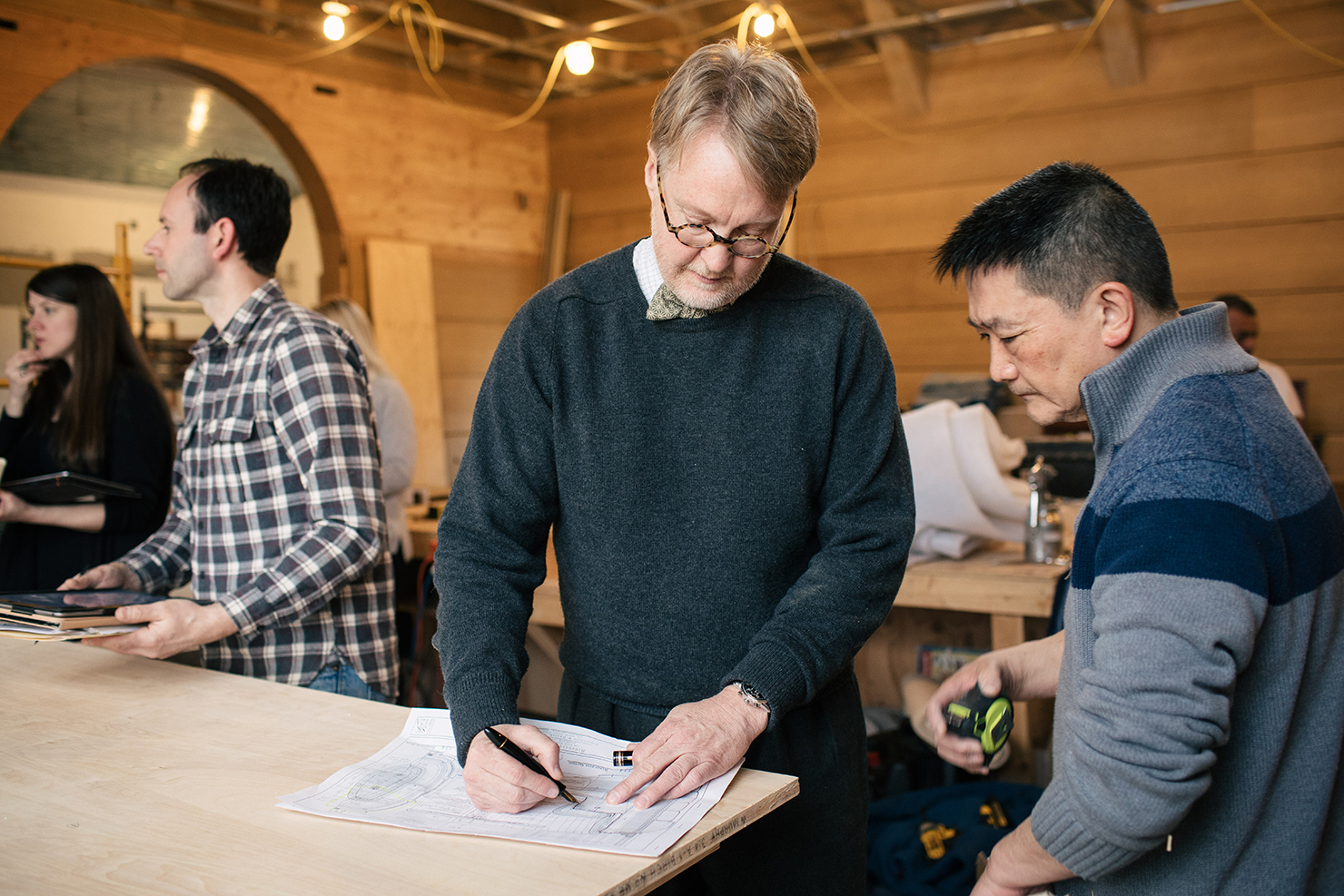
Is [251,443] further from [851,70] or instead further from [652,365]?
[851,70]

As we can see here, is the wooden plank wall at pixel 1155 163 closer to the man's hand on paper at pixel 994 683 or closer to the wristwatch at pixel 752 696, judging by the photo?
the man's hand on paper at pixel 994 683

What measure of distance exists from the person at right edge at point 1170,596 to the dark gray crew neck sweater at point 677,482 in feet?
0.92

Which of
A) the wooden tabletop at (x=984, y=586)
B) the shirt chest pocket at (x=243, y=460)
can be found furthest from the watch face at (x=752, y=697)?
the wooden tabletop at (x=984, y=586)

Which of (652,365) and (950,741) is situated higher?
(652,365)

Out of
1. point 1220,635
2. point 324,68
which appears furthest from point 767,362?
point 324,68

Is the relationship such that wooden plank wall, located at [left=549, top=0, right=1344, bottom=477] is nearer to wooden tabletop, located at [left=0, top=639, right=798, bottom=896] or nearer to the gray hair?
the gray hair

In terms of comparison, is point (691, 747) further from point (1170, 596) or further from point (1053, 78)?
point (1053, 78)

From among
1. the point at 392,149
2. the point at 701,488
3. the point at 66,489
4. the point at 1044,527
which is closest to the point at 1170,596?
the point at 701,488

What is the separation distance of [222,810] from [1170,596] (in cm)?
98

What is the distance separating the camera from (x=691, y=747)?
3.78 ft

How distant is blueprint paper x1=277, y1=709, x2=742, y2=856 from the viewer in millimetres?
1047

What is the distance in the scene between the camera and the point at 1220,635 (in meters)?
0.92

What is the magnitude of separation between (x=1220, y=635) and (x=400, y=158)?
6261 mm

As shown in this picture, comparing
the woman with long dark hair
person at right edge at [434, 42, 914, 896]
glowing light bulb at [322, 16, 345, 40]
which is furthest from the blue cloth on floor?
glowing light bulb at [322, 16, 345, 40]
